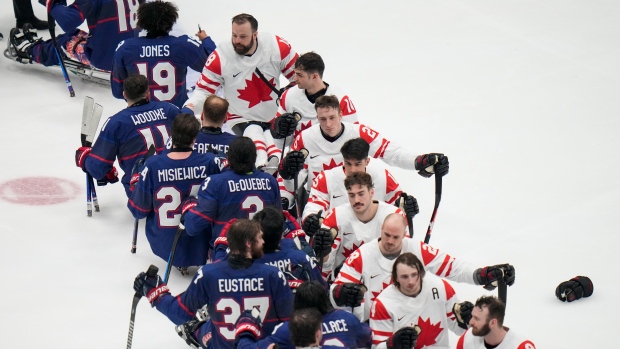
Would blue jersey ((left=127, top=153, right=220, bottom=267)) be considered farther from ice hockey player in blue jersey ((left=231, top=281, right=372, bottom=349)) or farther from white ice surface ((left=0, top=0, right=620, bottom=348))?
ice hockey player in blue jersey ((left=231, top=281, right=372, bottom=349))

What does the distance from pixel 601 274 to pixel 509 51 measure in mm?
3774

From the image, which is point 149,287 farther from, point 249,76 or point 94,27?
point 94,27

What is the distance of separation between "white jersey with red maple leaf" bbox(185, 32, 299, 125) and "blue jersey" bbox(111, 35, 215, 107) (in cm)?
22

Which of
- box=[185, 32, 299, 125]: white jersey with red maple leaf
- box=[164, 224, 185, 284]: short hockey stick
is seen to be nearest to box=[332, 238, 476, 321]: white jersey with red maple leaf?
box=[164, 224, 185, 284]: short hockey stick

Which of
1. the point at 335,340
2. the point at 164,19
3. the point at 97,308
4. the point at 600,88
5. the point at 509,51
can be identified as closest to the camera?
the point at 335,340

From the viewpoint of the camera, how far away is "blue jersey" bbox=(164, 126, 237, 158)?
759cm

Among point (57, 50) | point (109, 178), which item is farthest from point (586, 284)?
point (57, 50)

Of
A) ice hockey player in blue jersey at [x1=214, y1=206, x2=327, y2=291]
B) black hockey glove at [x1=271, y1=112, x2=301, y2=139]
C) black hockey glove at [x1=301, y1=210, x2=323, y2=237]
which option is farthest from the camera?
black hockey glove at [x1=271, y1=112, x2=301, y2=139]

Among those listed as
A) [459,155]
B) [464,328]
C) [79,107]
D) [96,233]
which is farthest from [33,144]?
[464,328]

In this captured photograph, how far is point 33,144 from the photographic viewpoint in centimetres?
912

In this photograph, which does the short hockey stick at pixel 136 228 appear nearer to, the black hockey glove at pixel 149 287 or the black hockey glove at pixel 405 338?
the black hockey glove at pixel 149 287

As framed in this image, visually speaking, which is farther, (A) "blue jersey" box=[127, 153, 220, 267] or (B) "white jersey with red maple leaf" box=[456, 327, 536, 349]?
(A) "blue jersey" box=[127, 153, 220, 267]

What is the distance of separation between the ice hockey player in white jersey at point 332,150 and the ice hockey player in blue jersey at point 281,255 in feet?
4.19

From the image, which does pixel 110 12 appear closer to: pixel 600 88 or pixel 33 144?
pixel 33 144
